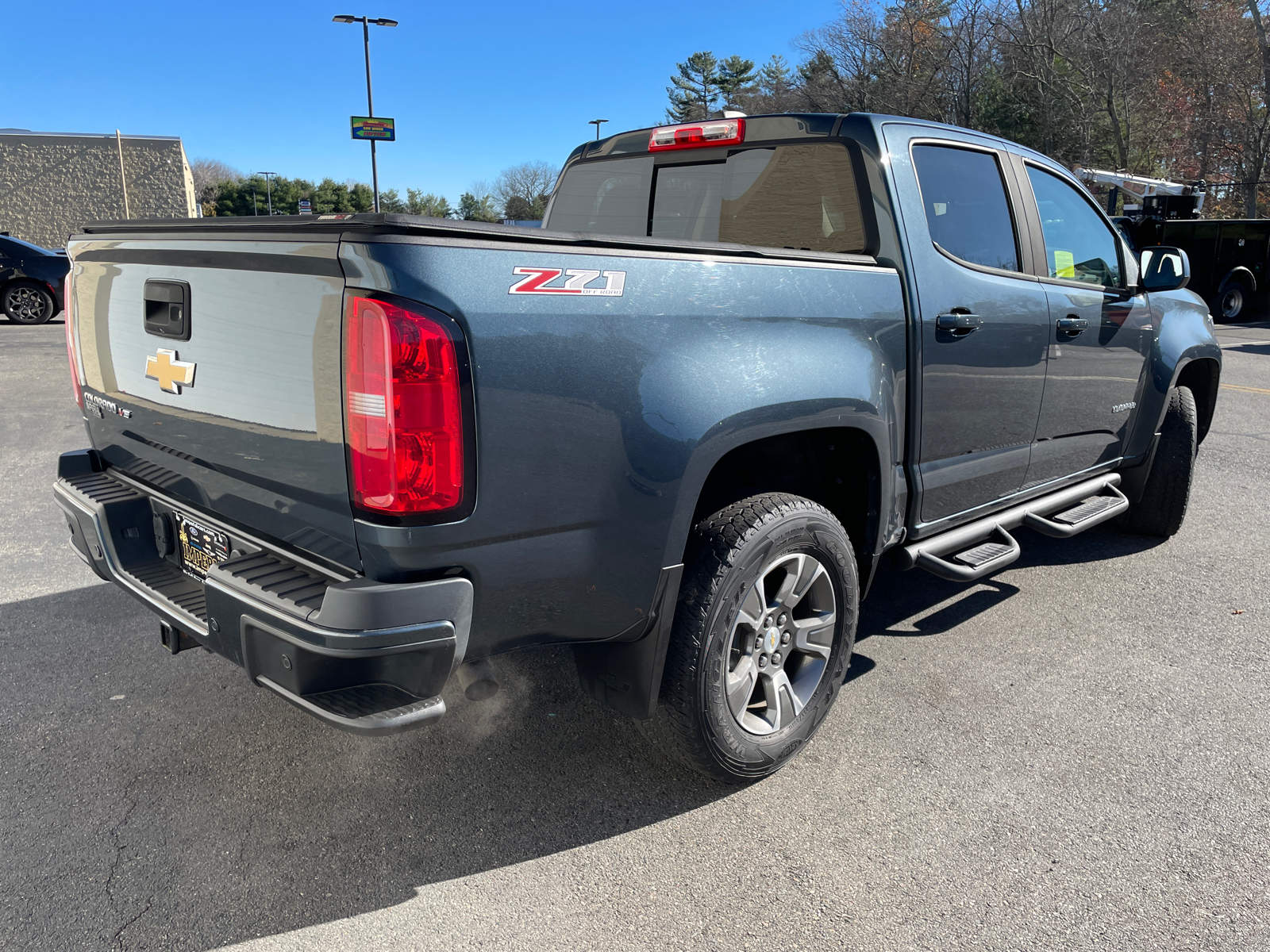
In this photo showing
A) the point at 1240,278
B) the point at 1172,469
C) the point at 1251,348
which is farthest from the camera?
the point at 1240,278

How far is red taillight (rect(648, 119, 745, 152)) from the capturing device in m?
3.44

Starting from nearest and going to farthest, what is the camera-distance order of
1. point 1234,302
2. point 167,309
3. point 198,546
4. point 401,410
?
1. point 401,410
2. point 167,309
3. point 198,546
4. point 1234,302

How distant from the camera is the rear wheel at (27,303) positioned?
13812mm

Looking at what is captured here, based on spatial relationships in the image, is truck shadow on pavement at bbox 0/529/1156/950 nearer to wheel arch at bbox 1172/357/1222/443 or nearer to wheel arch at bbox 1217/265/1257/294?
wheel arch at bbox 1172/357/1222/443

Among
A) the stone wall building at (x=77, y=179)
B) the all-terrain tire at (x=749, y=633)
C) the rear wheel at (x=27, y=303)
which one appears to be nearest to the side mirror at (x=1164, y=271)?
the all-terrain tire at (x=749, y=633)

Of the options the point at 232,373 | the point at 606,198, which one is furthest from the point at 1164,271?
the point at 232,373

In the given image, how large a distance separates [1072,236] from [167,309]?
12.1ft

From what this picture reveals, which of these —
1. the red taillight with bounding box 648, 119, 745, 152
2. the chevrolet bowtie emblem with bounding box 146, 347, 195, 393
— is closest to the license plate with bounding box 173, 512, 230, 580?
the chevrolet bowtie emblem with bounding box 146, 347, 195, 393

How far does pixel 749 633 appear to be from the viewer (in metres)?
2.67

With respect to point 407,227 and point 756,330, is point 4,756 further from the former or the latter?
point 756,330

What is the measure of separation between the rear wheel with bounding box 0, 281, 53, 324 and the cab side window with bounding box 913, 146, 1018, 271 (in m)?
14.9

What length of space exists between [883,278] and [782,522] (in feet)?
3.02

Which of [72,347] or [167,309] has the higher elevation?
[167,309]

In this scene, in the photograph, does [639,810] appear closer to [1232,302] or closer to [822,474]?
[822,474]
